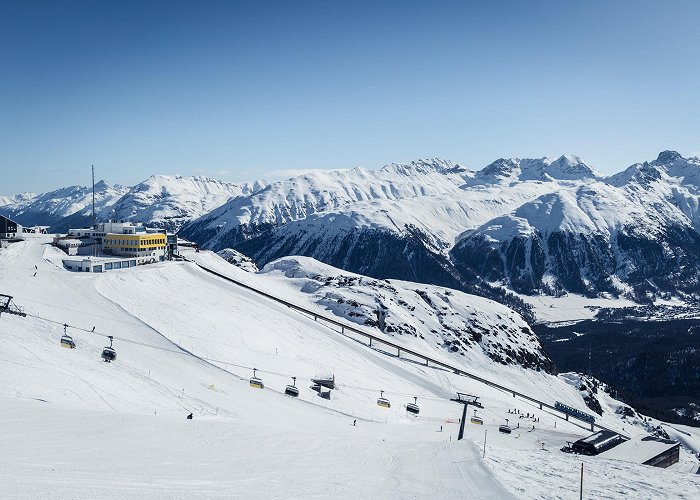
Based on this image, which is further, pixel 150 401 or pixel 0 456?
pixel 150 401

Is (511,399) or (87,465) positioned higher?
(87,465)

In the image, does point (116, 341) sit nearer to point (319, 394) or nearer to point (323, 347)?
point (319, 394)

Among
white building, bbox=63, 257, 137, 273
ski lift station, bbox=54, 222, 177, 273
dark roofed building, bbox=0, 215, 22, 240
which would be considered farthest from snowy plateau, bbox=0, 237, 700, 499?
ski lift station, bbox=54, 222, 177, 273

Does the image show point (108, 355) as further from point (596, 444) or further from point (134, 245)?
point (134, 245)

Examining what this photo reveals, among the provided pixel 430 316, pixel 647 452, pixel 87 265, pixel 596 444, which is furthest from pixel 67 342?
pixel 430 316

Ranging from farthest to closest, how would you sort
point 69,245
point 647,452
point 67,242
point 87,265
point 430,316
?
point 430,316 < point 67,242 < point 69,245 < point 87,265 < point 647,452

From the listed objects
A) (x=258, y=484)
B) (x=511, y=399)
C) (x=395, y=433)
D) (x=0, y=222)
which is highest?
(x=0, y=222)

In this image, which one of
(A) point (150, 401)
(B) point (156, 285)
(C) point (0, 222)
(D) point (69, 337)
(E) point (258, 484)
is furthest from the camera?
(C) point (0, 222)

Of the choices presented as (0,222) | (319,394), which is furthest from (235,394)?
(0,222)
